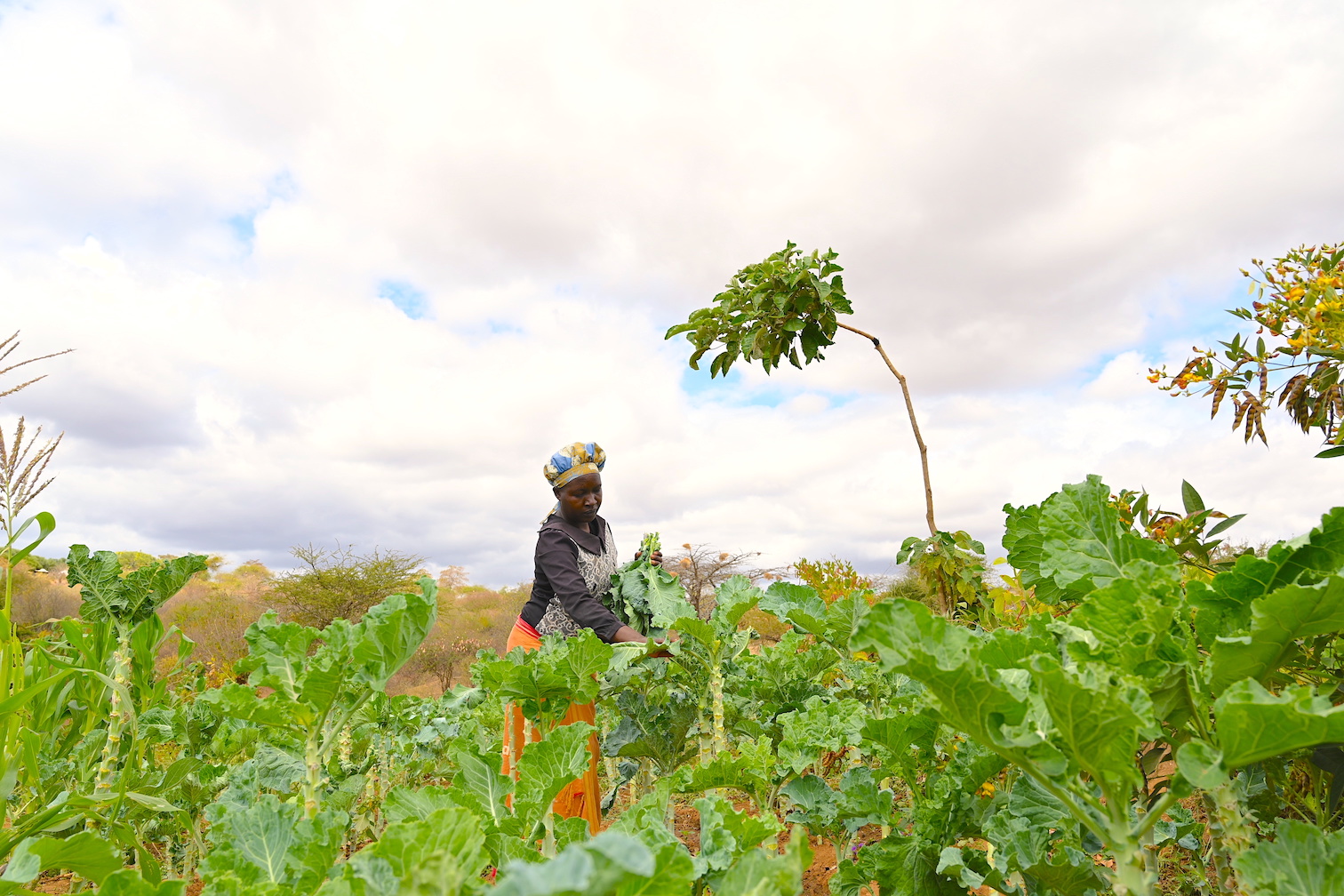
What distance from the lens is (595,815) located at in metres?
2.96

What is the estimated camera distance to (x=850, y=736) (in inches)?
67.6

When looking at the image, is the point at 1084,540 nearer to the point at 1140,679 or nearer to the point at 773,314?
the point at 1140,679

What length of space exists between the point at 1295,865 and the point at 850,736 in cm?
92

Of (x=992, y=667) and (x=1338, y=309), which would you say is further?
(x=1338, y=309)

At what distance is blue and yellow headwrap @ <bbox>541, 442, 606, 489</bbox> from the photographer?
334 cm

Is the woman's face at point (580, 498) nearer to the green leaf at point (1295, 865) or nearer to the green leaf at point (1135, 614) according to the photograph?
the green leaf at point (1135, 614)

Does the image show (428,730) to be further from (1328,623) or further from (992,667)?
(1328,623)

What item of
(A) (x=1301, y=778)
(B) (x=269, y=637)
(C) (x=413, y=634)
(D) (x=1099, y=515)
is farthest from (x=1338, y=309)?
(B) (x=269, y=637)

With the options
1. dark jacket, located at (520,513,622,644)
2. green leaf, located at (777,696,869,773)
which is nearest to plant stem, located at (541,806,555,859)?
green leaf, located at (777,696,869,773)

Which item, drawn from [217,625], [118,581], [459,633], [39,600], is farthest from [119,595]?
[459,633]

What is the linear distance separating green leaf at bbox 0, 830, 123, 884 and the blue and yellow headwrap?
2170 mm

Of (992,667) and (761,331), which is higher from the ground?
(761,331)

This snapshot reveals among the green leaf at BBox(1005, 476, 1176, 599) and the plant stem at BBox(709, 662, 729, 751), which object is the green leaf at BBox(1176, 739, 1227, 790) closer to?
the green leaf at BBox(1005, 476, 1176, 599)

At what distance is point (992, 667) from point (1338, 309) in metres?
1.58
